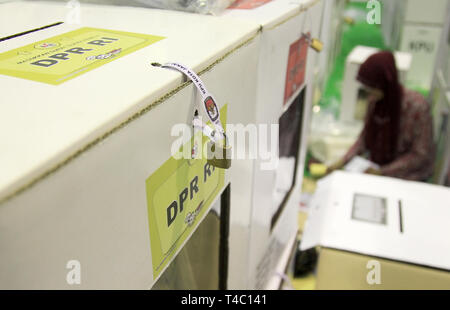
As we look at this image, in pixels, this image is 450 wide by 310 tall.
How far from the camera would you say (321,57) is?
7.52ft

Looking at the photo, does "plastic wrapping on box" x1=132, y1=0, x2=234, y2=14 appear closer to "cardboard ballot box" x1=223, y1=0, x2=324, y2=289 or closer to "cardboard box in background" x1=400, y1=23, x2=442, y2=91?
"cardboard ballot box" x1=223, y1=0, x2=324, y2=289

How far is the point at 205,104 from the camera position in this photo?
458 millimetres

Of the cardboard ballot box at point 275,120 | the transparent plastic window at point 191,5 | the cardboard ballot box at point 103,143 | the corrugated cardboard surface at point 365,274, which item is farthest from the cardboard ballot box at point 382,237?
the transparent plastic window at point 191,5

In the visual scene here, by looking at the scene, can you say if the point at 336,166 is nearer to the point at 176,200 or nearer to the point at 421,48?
the point at 176,200

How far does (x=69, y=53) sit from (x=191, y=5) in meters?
0.31

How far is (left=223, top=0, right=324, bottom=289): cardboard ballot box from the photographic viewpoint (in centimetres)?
76

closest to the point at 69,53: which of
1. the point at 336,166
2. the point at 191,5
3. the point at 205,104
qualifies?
the point at 205,104

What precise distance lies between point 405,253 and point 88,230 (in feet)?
2.94

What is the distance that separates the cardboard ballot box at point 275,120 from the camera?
76 centimetres

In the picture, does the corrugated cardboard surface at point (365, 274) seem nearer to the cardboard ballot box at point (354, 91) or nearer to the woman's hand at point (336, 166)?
the woman's hand at point (336, 166)

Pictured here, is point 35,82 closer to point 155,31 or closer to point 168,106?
point 168,106

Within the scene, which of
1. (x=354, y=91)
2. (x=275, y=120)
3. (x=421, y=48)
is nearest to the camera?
(x=275, y=120)

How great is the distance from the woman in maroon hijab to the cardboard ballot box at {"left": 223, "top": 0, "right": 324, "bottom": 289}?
1.32m

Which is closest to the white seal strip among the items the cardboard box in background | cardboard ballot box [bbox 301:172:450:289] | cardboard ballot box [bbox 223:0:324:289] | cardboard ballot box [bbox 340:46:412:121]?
cardboard ballot box [bbox 223:0:324:289]
